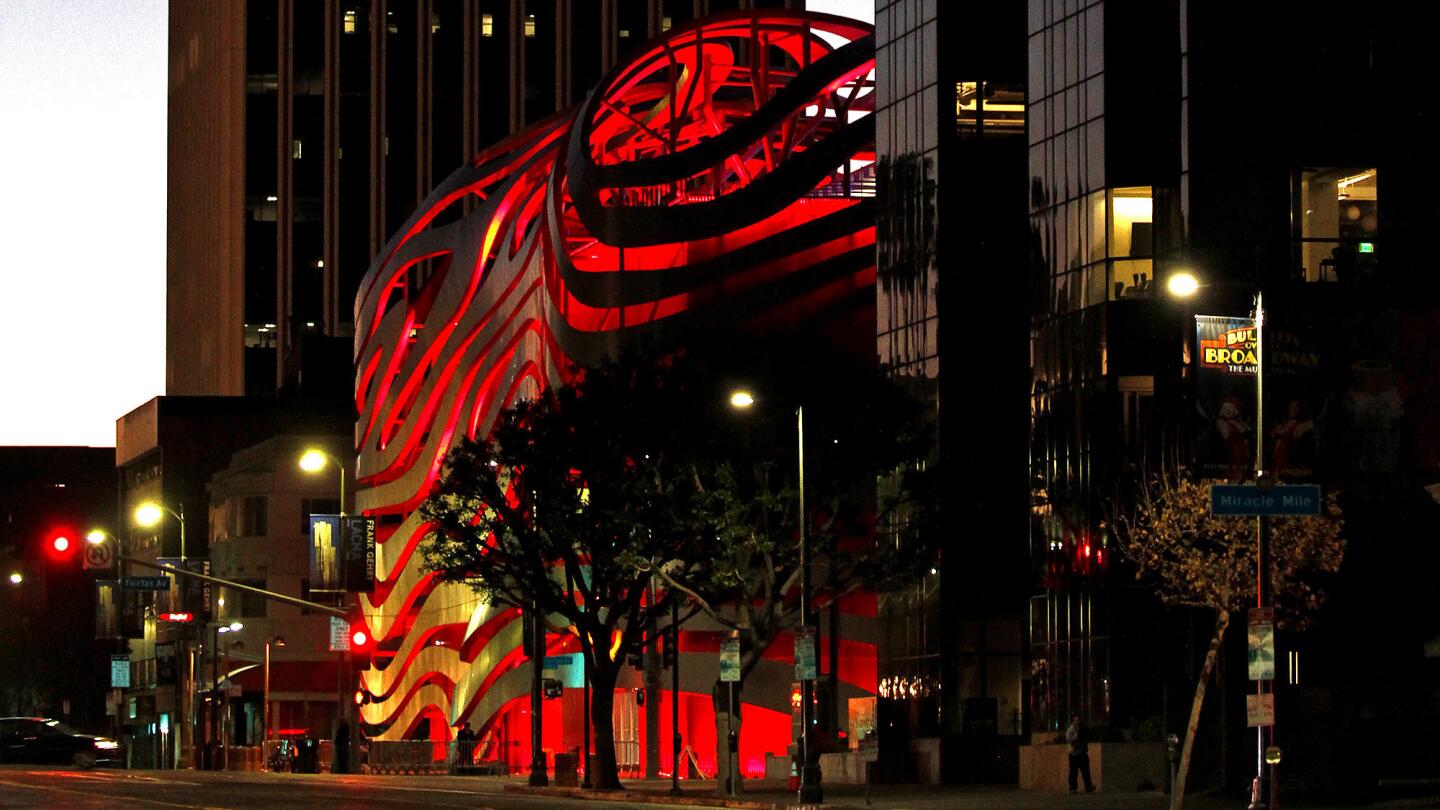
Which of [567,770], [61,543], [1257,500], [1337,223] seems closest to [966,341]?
[1337,223]

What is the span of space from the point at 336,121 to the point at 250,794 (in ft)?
355

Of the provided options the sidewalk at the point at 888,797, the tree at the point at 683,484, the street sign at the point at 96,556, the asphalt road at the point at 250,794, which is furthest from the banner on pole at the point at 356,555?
the street sign at the point at 96,556

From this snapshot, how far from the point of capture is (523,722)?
303ft

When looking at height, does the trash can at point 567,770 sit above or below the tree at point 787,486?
below

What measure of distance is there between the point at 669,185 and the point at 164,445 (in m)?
58.7

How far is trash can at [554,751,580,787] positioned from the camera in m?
54.7

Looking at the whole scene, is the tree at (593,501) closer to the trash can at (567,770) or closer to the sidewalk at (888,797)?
the trash can at (567,770)

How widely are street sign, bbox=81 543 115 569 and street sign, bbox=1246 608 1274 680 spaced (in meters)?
27.4

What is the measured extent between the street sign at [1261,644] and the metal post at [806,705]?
13285 mm

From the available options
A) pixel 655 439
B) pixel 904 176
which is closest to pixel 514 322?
pixel 904 176

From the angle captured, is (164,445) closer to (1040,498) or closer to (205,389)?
(205,389)

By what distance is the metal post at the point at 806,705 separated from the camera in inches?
1682

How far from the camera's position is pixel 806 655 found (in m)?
43.6

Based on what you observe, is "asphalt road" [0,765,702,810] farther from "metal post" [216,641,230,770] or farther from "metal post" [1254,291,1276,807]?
"metal post" [216,641,230,770]
